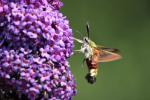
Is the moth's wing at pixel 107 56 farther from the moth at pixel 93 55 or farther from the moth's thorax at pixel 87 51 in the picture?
the moth's thorax at pixel 87 51

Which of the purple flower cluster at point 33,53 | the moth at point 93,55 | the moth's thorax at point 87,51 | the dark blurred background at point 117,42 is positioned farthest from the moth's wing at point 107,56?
the dark blurred background at point 117,42

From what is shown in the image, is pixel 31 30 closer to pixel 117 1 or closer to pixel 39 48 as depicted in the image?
pixel 39 48

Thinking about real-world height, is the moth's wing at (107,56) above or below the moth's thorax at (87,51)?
below

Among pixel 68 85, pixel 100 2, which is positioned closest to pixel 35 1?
pixel 68 85

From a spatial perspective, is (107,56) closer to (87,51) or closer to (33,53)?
(87,51)

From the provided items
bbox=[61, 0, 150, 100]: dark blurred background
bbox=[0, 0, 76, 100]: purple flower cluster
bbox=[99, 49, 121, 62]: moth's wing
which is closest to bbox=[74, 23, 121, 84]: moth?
bbox=[99, 49, 121, 62]: moth's wing

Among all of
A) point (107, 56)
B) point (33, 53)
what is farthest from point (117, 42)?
point (33, 53)
